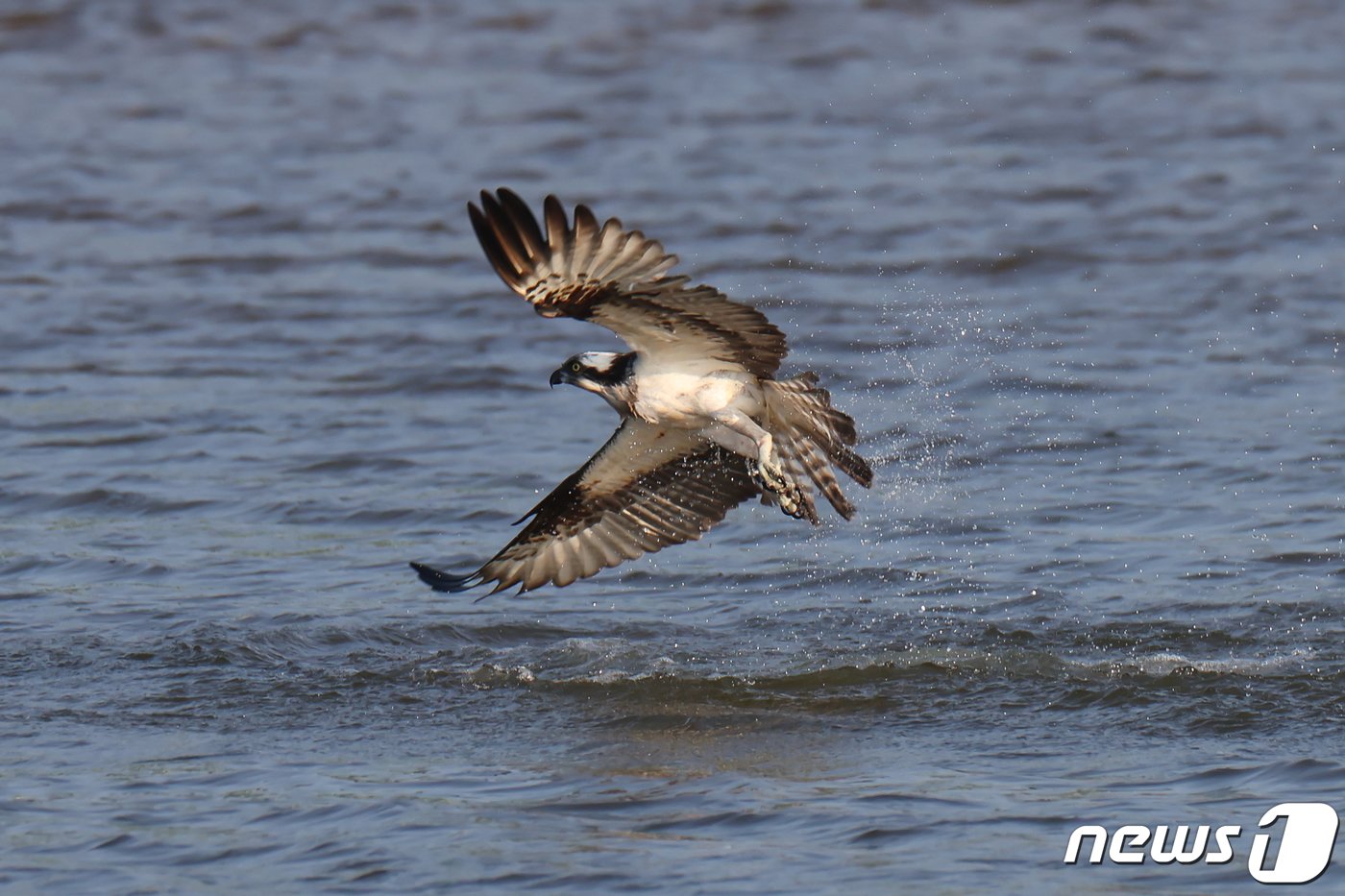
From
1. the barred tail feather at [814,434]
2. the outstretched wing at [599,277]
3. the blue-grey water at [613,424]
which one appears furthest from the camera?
the barred tail feather at [814,434]

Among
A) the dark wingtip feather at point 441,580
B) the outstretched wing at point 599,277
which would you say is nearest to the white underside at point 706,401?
the outstretched wing at point 599,277

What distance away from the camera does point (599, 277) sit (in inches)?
223

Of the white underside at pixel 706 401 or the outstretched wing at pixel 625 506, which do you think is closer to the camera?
the white underside at pixel 706 401

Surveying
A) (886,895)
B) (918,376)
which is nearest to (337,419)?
(918,376)

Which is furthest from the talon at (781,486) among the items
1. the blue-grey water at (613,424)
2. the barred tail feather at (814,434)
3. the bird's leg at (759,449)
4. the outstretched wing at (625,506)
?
the blue-grey water at (613,424)

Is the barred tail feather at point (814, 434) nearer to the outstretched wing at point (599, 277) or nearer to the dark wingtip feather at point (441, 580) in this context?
the outstretched wing at point (599, 277)

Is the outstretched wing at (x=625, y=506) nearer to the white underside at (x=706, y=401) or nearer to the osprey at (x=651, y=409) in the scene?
the osprey at (x=651, y=409)

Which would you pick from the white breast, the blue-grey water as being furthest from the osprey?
the blue-grey water

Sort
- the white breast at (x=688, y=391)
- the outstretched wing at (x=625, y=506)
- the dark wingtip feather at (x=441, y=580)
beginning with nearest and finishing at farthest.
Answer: the white breast at (x=688, y=391) < the dark wingtip feather at (x=441, y=580) < the outstretched wing at (x=625, y=506)

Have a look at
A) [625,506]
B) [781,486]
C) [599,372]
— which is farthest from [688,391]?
[625,506]

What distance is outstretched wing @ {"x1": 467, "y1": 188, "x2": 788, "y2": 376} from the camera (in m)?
5.53

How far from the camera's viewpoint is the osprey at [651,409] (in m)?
5.60

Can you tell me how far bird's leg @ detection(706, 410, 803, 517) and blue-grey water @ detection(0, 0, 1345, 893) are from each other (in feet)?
1.80

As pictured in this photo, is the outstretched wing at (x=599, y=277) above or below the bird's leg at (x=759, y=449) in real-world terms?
above
